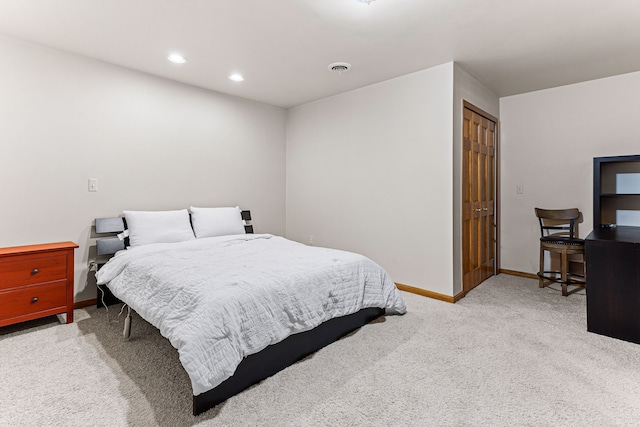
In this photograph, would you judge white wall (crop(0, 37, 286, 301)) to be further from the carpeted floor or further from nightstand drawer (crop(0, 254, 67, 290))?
the carpeted floor

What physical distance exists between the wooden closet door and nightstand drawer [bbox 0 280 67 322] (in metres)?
3.73

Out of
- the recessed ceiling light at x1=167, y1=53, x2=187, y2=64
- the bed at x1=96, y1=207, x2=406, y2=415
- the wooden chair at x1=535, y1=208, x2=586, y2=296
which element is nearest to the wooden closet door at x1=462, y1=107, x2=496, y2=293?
the wooden chair at x1=535, y1=208, x2=586, y2=296

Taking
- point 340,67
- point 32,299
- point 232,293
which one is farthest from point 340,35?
point 32,299

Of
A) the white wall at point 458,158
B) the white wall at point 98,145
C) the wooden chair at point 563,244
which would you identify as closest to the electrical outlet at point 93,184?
the white wall at point 98,145

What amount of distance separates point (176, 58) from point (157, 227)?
1.63 m

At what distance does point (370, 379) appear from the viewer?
6.26 ft

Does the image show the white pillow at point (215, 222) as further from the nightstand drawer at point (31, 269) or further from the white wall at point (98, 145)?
the nightstand drawer at point (31, 269)

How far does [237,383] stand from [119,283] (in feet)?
4.40

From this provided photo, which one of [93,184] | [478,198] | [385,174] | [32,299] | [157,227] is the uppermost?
[385,174]

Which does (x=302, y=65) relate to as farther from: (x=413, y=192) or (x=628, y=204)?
(x=628, y=204)

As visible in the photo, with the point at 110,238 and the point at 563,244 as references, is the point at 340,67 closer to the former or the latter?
the point at 110,238

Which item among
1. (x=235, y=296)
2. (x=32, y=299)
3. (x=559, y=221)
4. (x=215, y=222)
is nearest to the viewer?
(x=235, y=296)

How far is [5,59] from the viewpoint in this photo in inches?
105

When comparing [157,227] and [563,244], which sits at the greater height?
[157,227]
